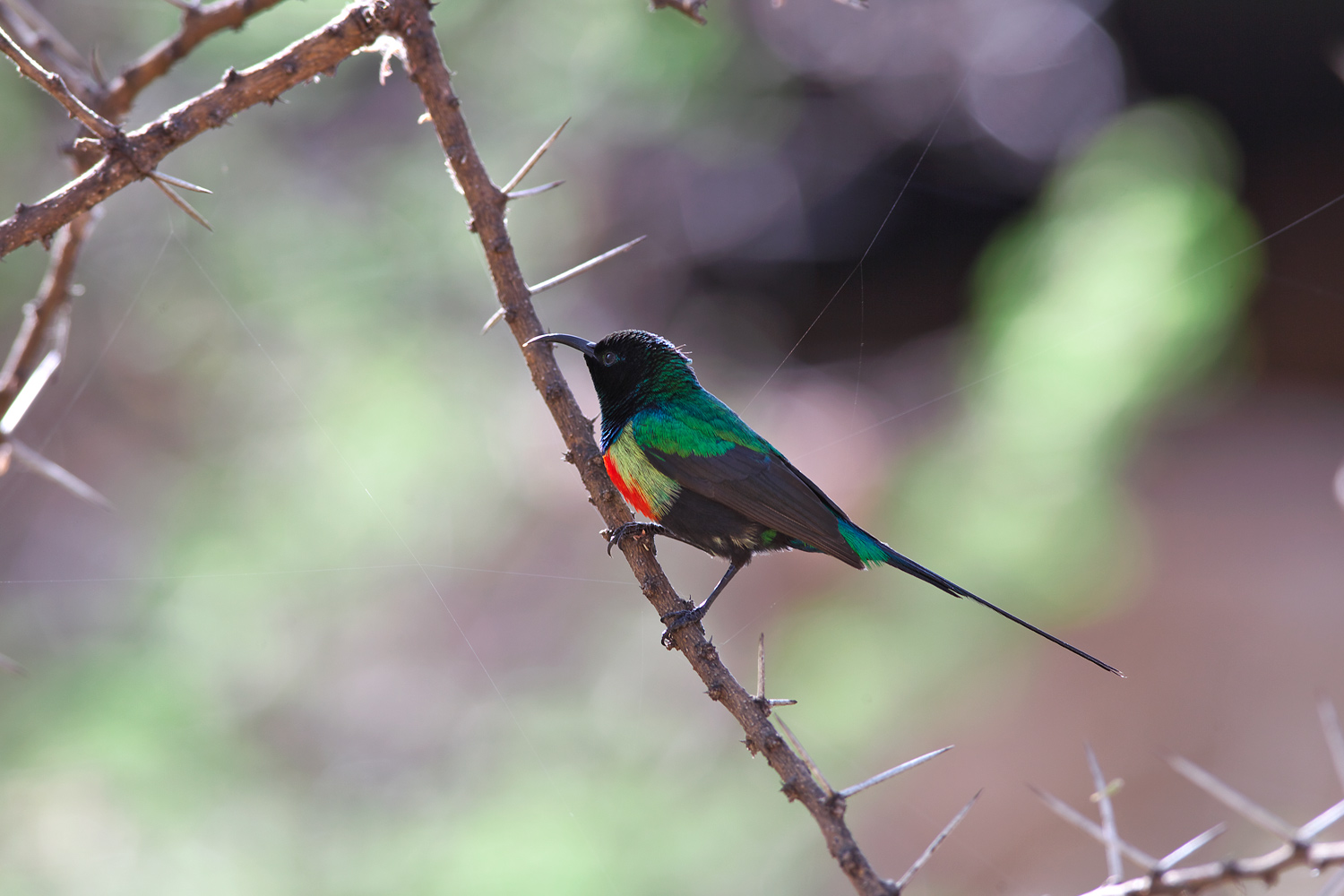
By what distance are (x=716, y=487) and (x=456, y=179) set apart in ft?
4.14

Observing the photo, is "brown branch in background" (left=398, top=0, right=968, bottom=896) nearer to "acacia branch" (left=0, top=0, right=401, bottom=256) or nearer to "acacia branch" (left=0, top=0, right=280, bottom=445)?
"acacia branch" (left=0, top=0, right=401, bottom=256)

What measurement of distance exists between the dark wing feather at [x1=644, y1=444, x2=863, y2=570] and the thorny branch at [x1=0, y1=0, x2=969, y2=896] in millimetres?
423

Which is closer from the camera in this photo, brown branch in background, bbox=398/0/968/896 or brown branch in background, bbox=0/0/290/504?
brown branch in background, bbox=398/0/968/896

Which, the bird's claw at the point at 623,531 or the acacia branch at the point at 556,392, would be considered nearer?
the acacia branch at the point at 556,392

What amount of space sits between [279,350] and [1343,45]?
9.31 metres

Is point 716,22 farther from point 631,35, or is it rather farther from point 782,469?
point 782,469

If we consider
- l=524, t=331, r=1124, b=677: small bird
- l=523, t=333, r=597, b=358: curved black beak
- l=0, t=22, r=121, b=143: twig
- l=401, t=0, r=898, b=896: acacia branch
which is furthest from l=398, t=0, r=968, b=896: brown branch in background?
l=0, t=22, r=121, b=143: twig

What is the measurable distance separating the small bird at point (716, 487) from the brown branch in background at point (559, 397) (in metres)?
0.43

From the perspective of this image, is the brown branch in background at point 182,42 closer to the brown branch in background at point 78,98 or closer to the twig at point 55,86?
the brown branch in background at point 78,98

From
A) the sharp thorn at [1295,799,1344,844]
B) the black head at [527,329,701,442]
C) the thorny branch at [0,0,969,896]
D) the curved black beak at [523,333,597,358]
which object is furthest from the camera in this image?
the black head at [527,329,701,442]

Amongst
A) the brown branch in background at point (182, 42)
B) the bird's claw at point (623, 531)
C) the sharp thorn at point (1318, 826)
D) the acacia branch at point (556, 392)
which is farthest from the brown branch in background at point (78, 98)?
the sharp thorn at point (1318, 826)

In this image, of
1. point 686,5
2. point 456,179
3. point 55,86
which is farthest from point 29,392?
point 686,5

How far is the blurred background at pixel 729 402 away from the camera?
593cm

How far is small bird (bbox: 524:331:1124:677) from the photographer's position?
2.88 meters
